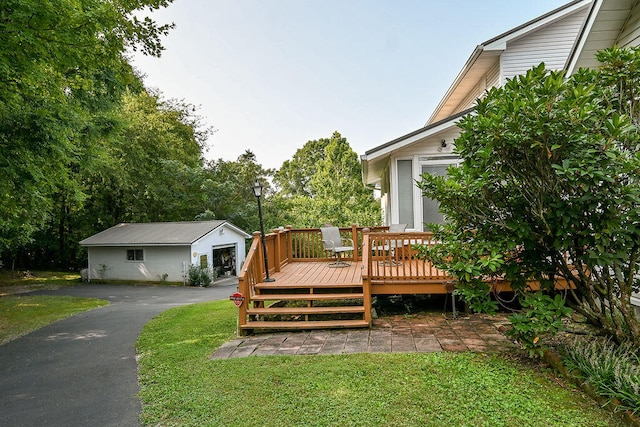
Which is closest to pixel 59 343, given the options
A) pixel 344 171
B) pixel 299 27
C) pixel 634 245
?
pixel 634 245

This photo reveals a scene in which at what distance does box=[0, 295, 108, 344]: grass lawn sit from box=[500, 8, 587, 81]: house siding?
549 inches

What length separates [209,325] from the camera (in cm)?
757

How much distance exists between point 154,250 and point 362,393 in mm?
19130

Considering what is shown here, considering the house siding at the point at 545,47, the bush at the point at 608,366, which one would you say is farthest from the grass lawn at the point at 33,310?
the house siding at the point at 545,47

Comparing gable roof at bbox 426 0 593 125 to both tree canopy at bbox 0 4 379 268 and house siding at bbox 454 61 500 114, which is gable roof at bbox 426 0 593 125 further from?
tree canopy at bbox 0 4 379 268

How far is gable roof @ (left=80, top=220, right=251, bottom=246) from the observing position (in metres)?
19.6

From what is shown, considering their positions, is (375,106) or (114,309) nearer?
(114,309)

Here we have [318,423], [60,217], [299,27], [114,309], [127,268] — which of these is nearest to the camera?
[318,423]

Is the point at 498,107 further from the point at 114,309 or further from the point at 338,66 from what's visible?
→ the point at 338,66

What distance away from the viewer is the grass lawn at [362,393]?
3.13 m

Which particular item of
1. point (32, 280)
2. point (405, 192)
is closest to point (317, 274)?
point (405, 192)

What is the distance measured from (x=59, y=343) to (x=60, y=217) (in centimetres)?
2151

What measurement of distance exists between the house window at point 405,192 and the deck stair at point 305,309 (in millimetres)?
2900

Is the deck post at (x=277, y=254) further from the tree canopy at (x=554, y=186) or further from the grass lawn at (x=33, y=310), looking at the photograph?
the grass lawn at (x=33, y=310)
